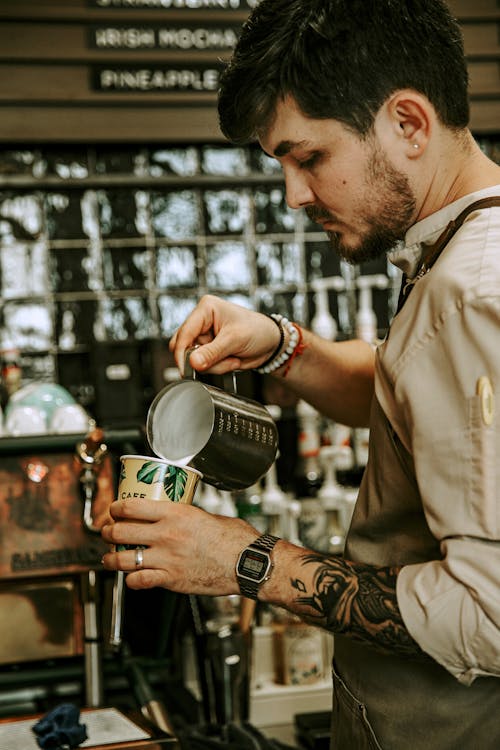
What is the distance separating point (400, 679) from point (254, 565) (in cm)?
27

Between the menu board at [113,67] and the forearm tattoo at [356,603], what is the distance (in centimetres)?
273

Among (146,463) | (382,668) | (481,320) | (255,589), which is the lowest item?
(382,668)

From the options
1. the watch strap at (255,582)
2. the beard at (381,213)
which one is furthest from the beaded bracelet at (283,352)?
the watch strap at (255,582)

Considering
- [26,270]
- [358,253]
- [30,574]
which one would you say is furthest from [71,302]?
[358,253]

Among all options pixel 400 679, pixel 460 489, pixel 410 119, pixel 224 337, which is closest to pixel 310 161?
pixel 410 119

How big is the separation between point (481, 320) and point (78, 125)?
2891 mm

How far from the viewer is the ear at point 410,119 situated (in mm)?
1226

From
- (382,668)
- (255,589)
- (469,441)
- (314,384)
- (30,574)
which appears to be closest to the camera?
(469,441)

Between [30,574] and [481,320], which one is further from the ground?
[481,320]

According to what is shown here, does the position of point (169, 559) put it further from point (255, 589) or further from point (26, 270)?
point (26, 270)

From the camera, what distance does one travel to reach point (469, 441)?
3.41 ft

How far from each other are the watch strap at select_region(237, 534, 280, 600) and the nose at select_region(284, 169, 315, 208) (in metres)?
0.47

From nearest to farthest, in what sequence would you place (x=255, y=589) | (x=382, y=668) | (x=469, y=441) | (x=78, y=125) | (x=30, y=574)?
(x=469, y=441) → (x=255, y=589) → (x=382, y=668) → (x=30, y=574) → (x=78, y=125)

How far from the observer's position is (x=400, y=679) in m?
1.27
